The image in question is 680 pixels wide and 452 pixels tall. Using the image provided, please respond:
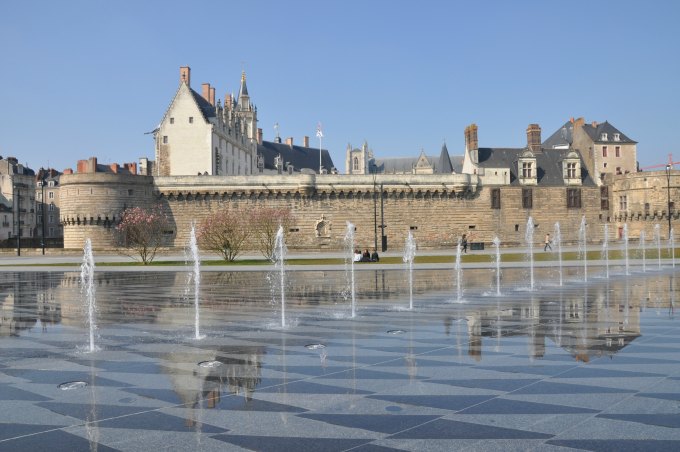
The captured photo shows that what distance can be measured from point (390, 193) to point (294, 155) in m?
43.4

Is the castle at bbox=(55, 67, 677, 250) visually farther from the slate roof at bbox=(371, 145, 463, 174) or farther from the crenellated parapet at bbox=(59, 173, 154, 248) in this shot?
the slate roof at bbox=(371, 145, 463, 174)

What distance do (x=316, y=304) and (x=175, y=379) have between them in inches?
338

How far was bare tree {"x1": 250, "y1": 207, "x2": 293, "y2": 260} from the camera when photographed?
4556 cm

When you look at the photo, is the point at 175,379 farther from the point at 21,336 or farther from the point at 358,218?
the point at 358,218

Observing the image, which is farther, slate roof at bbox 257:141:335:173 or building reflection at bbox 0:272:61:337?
slate roof at bbox 257:141:335:173

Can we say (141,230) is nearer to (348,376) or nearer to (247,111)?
(348,376)

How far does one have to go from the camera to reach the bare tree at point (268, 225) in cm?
4556

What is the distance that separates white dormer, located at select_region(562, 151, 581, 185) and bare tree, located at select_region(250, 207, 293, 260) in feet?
87.1

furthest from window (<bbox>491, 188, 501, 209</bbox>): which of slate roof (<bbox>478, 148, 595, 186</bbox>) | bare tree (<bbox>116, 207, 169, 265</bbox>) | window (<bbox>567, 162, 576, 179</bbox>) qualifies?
bare tree (<bbox>116, 207, 169, 265</bbox>)

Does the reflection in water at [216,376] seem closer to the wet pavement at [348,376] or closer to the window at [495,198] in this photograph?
the wet pavement at [348,376]

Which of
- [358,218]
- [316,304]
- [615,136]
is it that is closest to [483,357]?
[316,304]

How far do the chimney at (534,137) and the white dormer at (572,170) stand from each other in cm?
339

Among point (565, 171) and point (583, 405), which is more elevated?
point (565, 171)

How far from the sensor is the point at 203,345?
1041 centimetres
